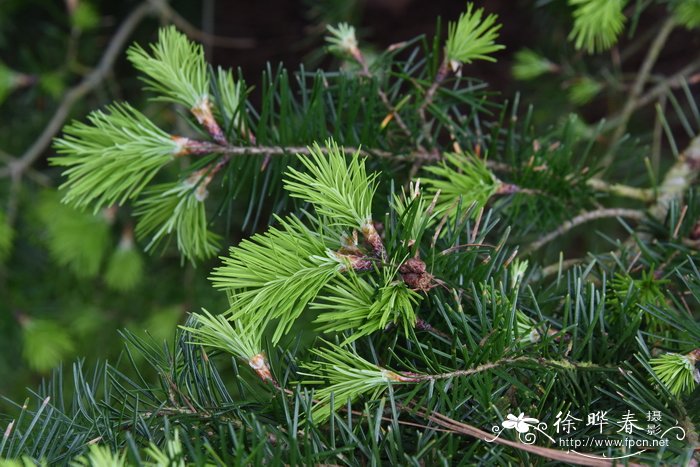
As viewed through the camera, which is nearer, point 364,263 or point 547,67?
point 364,263

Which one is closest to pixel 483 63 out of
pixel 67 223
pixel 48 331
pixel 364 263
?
pixel 67 223

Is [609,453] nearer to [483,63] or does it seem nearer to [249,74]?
[483,63]

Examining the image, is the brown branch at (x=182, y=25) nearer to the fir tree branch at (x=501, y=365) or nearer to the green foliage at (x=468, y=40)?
the green foliage at (x=468, y=40)

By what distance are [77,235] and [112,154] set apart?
23.1 inches

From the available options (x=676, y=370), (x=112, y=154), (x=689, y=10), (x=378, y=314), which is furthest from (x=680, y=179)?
(x=112, y=154)

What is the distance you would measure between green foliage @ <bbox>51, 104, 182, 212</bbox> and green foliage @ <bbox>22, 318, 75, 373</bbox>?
0.70 m

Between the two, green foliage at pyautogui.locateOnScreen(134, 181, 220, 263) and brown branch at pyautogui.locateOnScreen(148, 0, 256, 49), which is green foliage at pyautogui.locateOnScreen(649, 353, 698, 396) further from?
brown branch at pyautogui.locateOnScreen(148, 0, 256, 49)

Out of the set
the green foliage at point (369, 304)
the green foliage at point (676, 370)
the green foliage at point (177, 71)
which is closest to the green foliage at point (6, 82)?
the green foliage at point (177, 71)

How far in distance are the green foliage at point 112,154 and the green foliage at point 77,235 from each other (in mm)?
542

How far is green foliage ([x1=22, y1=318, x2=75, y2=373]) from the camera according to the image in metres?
1.05

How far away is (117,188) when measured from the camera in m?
0.47

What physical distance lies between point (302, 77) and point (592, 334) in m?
0.30

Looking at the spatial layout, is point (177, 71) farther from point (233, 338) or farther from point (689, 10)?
point (689, 10)

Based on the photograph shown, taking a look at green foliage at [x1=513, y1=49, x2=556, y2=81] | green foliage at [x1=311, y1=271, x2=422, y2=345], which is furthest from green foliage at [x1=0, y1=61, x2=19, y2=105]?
green foliage at [x1=311, y1=271, x2=422, y2=345]
